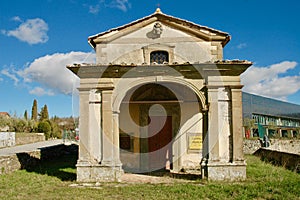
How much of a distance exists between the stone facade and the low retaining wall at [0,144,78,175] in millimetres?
3635

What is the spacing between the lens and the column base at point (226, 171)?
27.9 feet

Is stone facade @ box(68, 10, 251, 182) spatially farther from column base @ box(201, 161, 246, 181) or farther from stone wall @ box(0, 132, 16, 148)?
stone wall @ box(0, 132, 16, 148)

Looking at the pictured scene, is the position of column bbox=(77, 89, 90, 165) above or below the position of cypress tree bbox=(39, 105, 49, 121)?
below

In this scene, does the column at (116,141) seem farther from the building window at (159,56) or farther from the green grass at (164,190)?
the building window at (159,56)

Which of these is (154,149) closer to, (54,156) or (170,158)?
(170,158)

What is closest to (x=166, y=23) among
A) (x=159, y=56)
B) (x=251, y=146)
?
(x=159, y=56)

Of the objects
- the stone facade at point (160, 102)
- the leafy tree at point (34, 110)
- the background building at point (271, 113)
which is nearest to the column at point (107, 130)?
the stone facade at point (160, 102)

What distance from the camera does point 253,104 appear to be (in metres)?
34.3

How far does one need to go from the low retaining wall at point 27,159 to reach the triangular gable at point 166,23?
565 cm

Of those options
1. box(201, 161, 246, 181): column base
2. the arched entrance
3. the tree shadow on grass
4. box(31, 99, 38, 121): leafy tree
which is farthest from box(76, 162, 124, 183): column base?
box(31, 99, 38, 121): leafy tree

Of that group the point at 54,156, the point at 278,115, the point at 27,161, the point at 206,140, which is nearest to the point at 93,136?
the point at 206,140

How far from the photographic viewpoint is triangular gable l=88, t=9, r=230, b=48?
11.0 metres

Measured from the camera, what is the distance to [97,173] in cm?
870

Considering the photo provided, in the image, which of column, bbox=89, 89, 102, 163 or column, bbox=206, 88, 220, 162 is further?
column, bbox=89, 89, 102, 163
